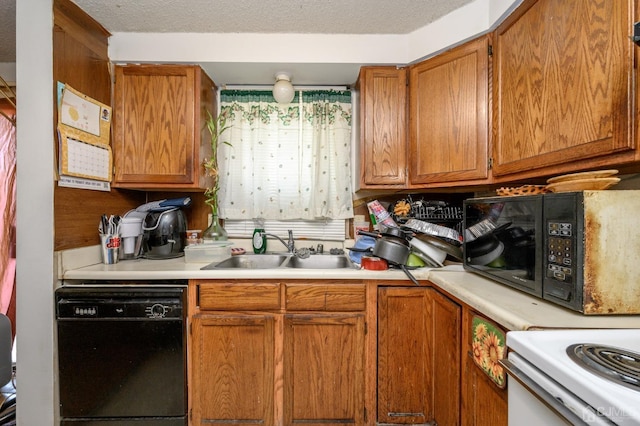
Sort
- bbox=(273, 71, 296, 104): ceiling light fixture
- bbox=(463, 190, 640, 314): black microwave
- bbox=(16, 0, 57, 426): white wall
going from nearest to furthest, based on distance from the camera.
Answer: bbox=(463, 190, 640, 314): black microwave < bbox=(16, 0, 57, 426): white wall < bbox=(273, 71, 296, 104): ceiling light fixture

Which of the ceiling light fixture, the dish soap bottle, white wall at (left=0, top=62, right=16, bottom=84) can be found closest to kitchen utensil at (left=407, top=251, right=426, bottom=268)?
the dish soap bottle

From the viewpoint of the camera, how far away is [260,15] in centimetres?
146

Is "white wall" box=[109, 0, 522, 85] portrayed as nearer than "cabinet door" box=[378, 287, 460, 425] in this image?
No

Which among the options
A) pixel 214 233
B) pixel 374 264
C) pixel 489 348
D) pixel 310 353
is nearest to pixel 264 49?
pixel 214 233

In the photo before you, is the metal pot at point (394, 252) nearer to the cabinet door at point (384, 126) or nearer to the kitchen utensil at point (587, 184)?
the cabinet door at point (384, 126)

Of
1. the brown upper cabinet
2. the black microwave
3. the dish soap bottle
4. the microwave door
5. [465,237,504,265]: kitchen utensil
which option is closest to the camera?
the black microwave

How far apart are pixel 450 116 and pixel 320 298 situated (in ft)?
4.05

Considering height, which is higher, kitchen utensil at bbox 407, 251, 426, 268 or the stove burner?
kitchen utensil at bbox 407, 251, 426, 268

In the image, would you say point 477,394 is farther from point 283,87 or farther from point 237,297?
point 283,87

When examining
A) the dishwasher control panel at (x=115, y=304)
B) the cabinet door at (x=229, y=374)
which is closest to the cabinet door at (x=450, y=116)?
the cabinet door at (x=229, y=374)

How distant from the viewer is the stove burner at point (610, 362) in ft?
1.59

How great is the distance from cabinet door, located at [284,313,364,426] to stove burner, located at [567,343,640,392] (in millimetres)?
862

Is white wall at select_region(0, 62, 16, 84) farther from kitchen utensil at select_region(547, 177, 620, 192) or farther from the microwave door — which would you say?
kitchen utensil at select_region(547, 177, 620, 192)

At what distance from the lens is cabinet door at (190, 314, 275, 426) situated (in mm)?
1298
